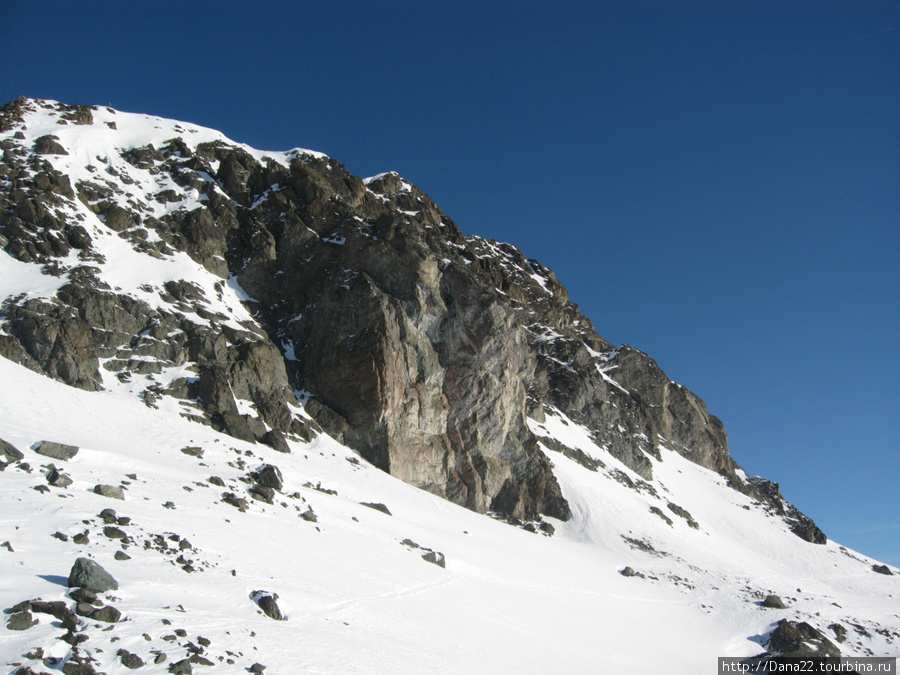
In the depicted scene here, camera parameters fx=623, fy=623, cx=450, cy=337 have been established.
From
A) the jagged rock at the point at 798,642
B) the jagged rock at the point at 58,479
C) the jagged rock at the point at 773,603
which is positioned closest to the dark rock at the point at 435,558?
the jagged rock at the point at 58,479

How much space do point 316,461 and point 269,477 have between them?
9.20m

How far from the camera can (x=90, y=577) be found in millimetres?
15227

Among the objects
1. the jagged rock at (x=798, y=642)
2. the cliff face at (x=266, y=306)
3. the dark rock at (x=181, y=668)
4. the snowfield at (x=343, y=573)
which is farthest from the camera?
the cliff face at (x=266, y=306)

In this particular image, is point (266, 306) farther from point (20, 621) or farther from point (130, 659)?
point (130, 659)

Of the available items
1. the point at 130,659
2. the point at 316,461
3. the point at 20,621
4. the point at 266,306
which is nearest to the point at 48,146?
the point at 266,306

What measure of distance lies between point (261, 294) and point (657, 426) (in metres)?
62.7

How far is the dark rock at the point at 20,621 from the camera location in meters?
12.8

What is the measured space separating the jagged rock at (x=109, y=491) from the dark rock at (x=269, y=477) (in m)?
10.4

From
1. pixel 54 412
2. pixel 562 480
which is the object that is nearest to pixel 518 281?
pixel 562 480

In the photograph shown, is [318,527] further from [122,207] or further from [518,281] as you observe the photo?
[518,281]

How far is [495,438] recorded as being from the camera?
5953 centimetres

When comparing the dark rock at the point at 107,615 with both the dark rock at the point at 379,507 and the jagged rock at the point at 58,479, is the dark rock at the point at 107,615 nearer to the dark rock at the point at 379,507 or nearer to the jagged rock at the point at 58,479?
the jagged rock at the point at 58,479

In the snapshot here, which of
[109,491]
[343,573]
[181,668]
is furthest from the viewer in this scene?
[343,573]

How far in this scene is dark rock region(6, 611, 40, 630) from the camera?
12.8m
